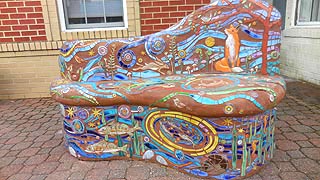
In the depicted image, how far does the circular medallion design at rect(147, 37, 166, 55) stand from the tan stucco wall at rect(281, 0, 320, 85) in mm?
3700

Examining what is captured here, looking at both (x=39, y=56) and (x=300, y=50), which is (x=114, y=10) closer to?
(x=39, y=56)

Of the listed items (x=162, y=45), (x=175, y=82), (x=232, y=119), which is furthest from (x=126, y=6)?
(x=232, y=119)

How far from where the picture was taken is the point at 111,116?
242 cm

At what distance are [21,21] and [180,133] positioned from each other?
3.86m

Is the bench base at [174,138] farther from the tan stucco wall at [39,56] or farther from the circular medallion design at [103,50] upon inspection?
the tan stucco wall at [39,56]

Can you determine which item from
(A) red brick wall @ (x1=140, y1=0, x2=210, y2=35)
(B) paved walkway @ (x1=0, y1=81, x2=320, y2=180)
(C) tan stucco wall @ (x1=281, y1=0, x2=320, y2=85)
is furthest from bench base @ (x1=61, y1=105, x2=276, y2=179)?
(C) tan stucco wall @ (x1=281, y1=0, x2=320, y2=85)

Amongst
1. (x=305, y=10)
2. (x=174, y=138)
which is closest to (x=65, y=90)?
(x=174, y=138)

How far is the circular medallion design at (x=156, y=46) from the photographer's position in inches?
104

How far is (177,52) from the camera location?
8.74ft

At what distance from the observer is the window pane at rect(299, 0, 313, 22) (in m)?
5.36

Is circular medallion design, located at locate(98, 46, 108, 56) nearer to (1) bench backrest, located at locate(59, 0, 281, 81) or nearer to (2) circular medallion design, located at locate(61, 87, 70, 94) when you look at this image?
(1) bench backrest, located at locate(59, 0, 281, 81)

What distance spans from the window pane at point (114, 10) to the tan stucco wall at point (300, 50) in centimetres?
367

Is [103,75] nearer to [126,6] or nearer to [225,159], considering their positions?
[225,159]

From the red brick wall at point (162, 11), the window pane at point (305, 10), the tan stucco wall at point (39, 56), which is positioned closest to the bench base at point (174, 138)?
the tan stucco wall at point (39, 56)
